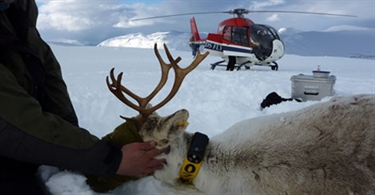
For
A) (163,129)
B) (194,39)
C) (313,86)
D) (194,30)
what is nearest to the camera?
(163,129)

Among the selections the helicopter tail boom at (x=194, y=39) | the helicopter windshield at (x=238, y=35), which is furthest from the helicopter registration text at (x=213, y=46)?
the helicopter tail boom at (x=194, y=39)

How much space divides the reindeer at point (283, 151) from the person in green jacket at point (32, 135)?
192mm

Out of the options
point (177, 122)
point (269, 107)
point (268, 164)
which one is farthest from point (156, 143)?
point (269, 107)

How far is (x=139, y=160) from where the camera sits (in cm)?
264

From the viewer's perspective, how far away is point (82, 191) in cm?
258

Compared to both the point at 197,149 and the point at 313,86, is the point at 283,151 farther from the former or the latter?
the point at 313,86

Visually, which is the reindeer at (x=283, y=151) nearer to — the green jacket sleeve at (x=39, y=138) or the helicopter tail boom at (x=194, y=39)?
the green jacket sleeve at (x=39, y=138)

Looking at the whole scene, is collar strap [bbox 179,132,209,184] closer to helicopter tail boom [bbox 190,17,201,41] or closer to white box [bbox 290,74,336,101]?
white box [bbox 290,74,336,101]

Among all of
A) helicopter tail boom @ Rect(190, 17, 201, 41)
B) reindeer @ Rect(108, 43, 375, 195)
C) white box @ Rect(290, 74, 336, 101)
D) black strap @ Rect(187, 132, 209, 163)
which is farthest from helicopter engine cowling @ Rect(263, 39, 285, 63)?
black strap @ Rect(187, 132, 209, 163)

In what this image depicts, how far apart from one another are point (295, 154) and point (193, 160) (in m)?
0.69

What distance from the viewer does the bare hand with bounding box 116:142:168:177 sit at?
2562 millimetres

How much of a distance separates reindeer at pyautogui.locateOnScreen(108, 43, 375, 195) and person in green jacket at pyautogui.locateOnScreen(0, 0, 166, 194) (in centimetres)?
19

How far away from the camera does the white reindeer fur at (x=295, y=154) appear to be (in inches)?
96.1

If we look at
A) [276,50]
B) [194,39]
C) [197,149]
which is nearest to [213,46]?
[276,50]
